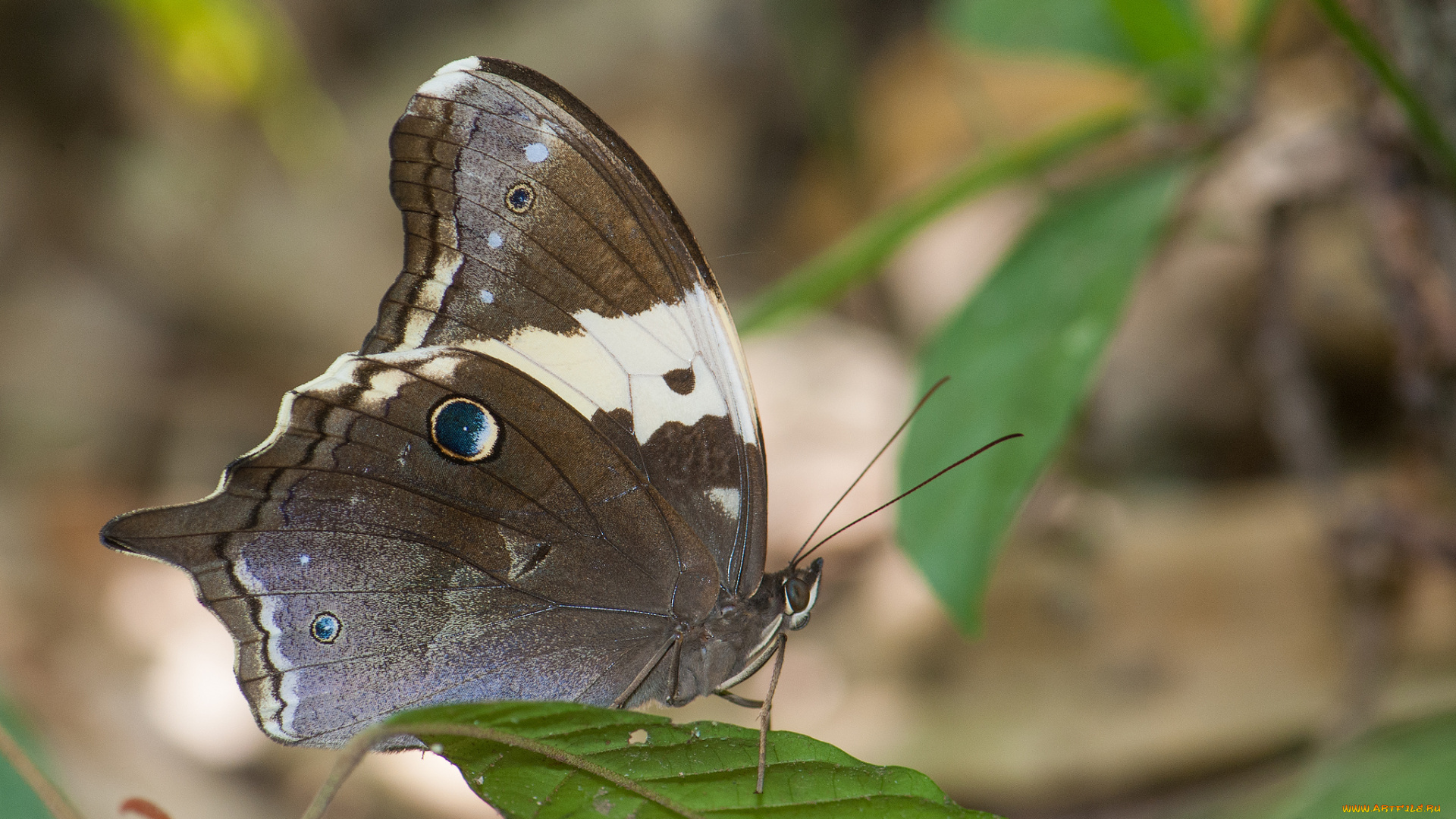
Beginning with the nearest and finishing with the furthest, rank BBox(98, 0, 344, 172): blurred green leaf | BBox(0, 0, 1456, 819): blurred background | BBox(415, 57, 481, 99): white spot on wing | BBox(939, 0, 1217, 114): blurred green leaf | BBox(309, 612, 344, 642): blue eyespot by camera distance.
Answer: BBox(415, 57, 481, 99): white spot on wing
BBox(309, 612, 344, 642): blue eyespot
BBox(939, 0, 1217, 114): blurred green leaf
BBox(0, 0, 1456, 819): blurred background
BBox(98, 0, 344, 172): blurred green leaf

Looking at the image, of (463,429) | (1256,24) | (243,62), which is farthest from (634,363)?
(243,62)

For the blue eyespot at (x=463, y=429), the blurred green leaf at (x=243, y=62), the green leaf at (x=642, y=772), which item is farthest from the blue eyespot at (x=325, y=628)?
the blurred green leaf at (x=243, y=62)

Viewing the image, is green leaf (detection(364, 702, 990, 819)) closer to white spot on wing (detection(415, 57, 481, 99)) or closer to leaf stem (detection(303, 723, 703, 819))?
leaf stem (detection(303, 723, 703, 819))

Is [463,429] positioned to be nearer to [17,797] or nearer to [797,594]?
[797,594]

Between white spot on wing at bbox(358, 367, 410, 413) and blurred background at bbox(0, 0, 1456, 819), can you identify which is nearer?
white spot on wing at bbox(358, 367, 410, 413)

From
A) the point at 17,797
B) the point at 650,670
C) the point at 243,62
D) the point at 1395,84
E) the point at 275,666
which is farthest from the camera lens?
the point at 243,62

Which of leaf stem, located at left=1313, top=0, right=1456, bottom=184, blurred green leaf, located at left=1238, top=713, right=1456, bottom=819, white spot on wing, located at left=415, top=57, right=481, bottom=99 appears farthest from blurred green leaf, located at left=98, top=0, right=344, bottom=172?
blurred green leaf, located at left=1238, top=713, right=1456, bottom=819
